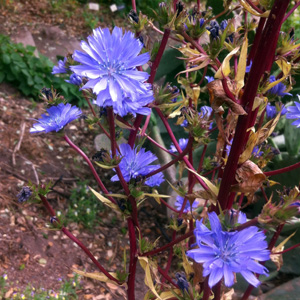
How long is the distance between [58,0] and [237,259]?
413 centimetres

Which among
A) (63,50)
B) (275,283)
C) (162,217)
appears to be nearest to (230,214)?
(275,283)

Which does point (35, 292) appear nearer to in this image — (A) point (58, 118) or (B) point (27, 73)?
(A) point (58, 118)

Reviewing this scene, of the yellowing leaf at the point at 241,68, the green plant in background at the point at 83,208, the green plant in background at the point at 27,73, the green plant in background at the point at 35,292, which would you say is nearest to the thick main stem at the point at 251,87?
the yellowing leaf at the point at 241,68

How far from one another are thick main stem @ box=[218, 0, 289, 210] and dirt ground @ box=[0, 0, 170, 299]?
0.72 m

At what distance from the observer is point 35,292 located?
140 cm

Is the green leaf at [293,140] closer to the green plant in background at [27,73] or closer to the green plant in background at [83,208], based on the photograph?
the green plant in background at [83,208]

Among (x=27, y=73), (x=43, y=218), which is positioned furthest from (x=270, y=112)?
(x=27, y=73)

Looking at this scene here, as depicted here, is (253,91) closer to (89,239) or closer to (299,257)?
(299,257)

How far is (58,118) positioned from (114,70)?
0.63 ft

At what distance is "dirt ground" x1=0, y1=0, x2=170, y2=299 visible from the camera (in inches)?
→ 61.1

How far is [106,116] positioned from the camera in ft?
2.10

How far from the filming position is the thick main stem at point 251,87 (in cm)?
51

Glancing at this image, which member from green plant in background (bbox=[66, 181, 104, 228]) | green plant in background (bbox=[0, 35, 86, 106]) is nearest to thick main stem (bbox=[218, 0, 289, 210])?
green plant in background (bbox=[66, 181, 104, 228])

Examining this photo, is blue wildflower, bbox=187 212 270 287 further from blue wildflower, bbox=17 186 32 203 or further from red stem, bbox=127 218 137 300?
blue wildflower, bbox=17 186 32 203
